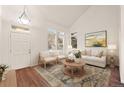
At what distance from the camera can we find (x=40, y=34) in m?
3.69

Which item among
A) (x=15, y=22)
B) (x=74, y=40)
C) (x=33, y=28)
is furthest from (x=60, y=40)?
(x=15, y=22)

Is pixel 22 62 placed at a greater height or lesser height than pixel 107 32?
lesser

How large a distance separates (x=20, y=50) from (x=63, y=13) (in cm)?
273

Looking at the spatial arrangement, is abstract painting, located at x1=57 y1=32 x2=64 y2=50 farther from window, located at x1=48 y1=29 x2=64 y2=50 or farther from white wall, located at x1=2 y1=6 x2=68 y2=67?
white wall, located at x1=2 y1=6 x2=68 y2=67

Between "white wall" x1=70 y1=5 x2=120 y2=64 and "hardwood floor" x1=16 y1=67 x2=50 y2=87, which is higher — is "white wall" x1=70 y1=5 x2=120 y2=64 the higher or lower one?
the higher one

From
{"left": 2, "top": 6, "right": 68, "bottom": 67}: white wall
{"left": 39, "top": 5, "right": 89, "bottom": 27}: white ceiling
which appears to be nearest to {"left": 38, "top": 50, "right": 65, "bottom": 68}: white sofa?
{"left": 2, "top": 6, "right": 68, "bottom": 67}: white wall

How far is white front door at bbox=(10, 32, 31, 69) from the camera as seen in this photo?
300cm

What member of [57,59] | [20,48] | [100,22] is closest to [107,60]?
[100,22]

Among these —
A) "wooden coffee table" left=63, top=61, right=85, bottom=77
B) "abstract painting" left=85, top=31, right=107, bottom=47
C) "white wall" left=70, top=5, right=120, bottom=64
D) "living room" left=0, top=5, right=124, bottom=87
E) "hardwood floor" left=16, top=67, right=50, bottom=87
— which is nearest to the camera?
"hardwood floor" left=16, top=67, right=50, bottom=87

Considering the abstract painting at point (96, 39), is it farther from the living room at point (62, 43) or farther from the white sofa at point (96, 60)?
the white sofa at point (96, 60)

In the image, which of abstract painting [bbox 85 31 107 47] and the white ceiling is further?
abstract painting [bbox 85 31 107 47]
